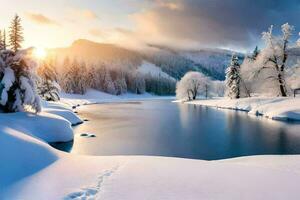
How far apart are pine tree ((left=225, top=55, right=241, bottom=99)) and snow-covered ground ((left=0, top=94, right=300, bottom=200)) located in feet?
164

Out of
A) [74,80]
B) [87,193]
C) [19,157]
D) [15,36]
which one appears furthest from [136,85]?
[87,193]

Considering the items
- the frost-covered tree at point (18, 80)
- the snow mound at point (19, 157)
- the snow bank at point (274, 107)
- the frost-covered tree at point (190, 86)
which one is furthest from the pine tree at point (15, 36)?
the frost-covered tree at point (190, 86)

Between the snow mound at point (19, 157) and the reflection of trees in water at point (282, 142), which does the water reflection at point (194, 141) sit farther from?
the snow mound at point (19, 157)

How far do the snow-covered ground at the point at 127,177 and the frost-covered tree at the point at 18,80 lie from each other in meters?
9.51

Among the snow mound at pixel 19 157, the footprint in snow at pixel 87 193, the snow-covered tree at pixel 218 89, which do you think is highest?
the snow-covered tree at pixel 218 89

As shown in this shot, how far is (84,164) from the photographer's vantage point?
1154 cm

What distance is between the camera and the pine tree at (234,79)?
61859 mm

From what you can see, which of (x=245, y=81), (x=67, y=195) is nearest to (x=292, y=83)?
(x=245, y=81)

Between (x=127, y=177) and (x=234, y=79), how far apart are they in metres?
57.3

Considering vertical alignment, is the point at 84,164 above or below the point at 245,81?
below

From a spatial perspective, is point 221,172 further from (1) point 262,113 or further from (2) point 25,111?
(1) point 262,113

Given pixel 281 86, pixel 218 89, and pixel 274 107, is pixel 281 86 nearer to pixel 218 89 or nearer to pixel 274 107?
pixel 274 107

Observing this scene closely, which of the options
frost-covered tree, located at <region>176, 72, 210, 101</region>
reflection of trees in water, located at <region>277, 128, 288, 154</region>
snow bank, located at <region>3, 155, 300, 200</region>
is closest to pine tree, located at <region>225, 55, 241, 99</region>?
frost-covered tree, located at <region>176, 72, 210, 101</region>

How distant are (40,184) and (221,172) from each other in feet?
19.6
